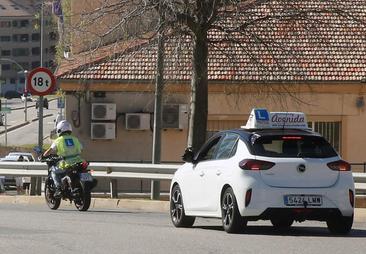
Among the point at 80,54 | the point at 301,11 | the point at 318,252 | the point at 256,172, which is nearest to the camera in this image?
the point at 318,252

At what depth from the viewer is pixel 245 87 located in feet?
105

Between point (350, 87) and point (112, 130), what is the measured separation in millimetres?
7460

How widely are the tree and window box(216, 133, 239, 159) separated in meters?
6.35

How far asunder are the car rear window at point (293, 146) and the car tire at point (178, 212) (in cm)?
208

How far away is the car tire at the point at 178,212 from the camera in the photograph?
1579cm

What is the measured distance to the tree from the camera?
21.3 m

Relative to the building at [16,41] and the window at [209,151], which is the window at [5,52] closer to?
the building at [16,41]

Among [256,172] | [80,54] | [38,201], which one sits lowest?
[38,201]

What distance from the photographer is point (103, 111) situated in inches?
1323

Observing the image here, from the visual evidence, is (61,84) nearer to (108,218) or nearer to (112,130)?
(112,130)

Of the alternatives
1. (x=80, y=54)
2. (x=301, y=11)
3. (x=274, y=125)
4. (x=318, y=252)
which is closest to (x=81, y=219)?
(x=274, y=125)

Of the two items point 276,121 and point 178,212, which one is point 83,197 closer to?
point 178,212

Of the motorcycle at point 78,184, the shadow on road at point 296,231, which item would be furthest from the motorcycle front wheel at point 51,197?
the shadow on road at point 296,231

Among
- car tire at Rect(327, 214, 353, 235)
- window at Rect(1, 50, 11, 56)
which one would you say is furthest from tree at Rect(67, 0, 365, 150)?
window at Rect(1, 50, 11, 56)
